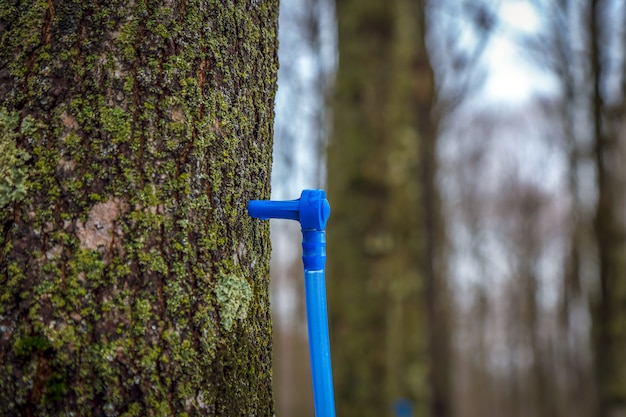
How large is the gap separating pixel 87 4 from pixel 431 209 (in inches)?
211

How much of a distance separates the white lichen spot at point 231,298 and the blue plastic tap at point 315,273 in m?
0.11

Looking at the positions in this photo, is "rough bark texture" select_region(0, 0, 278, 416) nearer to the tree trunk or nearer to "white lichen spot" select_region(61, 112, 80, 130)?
"white lichen spot" select_region(61, 112, 80, 130)

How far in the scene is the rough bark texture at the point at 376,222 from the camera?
14.7 feet

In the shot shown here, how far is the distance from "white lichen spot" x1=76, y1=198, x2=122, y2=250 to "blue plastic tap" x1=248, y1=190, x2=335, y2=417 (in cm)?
26

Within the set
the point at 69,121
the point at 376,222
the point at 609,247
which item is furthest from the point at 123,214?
the point at 609,247

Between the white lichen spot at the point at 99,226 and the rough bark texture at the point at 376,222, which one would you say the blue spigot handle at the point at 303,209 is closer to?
the white lichen spot at the point at 99,226

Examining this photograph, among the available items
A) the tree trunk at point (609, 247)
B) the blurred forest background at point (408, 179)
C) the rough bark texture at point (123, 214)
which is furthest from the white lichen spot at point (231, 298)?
the tree trunk at point (609, 247)

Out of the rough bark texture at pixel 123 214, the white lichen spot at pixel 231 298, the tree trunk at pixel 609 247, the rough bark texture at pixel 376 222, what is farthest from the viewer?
the tree trunk at pixel 609 247

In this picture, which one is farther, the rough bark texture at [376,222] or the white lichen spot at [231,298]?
the rough bark texture at [376,222]

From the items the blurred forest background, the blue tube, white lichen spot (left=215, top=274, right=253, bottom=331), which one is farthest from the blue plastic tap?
the blurred forest background

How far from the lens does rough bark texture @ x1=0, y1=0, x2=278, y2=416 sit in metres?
0.94

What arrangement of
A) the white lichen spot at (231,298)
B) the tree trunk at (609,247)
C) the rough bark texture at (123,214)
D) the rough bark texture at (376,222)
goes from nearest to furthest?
the rough bark texture at (123,214) → the white lichen spot at (231,298) → the rough bark texture at (376,222) → the tree trunk at (609,247)

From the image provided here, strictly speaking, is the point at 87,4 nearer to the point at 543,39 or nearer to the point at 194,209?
the point at 194,209

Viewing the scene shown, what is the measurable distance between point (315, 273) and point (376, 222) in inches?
135
